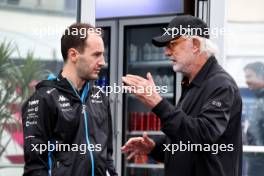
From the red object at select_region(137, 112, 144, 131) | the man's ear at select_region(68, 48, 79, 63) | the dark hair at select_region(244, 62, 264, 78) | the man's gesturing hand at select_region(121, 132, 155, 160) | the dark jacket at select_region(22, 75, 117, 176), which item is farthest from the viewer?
the red object at select_region(137, 112, 144, 131)

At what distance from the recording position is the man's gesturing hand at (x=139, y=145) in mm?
3301

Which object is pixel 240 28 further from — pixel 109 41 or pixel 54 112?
pixel 54 112

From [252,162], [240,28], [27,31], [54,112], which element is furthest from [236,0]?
[54,112]

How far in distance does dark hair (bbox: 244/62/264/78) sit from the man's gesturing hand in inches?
62.7

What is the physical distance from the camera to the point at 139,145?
10.9 ft

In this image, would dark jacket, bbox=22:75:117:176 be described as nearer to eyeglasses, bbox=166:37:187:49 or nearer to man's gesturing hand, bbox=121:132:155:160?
man's gesturing hand, bbox=121:132:155:160

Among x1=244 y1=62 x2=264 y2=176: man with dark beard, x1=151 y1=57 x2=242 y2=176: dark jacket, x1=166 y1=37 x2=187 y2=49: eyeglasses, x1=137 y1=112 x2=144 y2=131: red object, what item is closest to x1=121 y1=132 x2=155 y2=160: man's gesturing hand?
x1=151 y1=57 x2=242 y2=176: dark jacket

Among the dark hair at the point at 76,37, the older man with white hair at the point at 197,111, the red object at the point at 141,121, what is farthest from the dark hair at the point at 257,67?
the dark hair at the point at 76,37

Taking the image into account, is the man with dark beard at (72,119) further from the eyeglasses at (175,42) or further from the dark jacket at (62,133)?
the eyeglasses at (175,42)

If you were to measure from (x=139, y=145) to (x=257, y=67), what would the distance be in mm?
1694

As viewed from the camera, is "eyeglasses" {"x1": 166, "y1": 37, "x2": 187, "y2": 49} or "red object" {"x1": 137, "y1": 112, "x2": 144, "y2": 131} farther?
"red object" {"x1": 137, "y1": 112, "x2": 144, "y2": 131}

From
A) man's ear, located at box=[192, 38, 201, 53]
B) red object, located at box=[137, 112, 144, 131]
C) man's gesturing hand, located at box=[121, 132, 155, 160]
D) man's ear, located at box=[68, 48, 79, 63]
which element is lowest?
man's gesturing hand, located at box=[121, 132, 155, 160]

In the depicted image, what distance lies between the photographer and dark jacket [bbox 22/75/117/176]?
2852 mm

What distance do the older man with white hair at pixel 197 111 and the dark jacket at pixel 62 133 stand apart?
275mm
